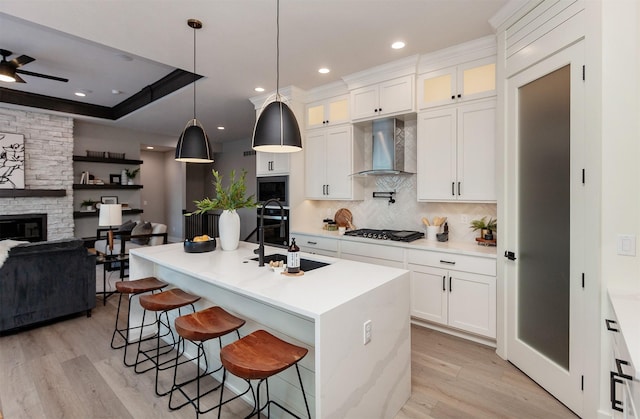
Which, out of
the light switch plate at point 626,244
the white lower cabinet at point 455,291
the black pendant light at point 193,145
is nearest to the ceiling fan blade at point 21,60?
the black pendant light at point 193,145

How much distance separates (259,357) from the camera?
155 cm

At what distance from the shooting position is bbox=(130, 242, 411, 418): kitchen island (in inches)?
58.3

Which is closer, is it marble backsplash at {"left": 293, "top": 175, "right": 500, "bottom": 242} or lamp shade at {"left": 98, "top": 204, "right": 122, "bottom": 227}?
marble backsplash at {"left": 293, "top": 175, "right": 500, "bottom": 242}

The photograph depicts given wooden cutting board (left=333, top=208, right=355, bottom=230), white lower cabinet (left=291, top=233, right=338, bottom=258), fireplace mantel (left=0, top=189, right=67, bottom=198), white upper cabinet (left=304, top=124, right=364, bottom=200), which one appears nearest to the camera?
white lower cabinet (left=291, top=233, right=338, bottom=258)

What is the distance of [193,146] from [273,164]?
1.70 m

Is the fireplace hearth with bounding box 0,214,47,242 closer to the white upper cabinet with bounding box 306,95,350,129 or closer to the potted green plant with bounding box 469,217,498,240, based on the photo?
the white upper cabinet with bounding box 306,95,350,129

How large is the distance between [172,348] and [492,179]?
11.2 ft

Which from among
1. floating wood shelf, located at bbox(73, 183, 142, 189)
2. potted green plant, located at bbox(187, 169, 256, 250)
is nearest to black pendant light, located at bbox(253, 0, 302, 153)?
potted green plant, located at bbox(187, 169, 256, 250)

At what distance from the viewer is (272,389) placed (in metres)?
2.09

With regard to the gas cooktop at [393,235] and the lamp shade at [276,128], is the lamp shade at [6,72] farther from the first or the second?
the gas cooktop at [393,235]

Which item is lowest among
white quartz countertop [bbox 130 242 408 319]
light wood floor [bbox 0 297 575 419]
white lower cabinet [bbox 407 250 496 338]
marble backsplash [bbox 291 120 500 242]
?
light wood floor [bbox 0 297 575 419]

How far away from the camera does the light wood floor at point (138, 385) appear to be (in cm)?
207

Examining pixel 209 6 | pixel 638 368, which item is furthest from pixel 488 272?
pixel 209 6

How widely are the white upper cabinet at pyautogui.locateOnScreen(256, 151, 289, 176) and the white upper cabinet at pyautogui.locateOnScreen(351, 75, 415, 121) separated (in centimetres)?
117
